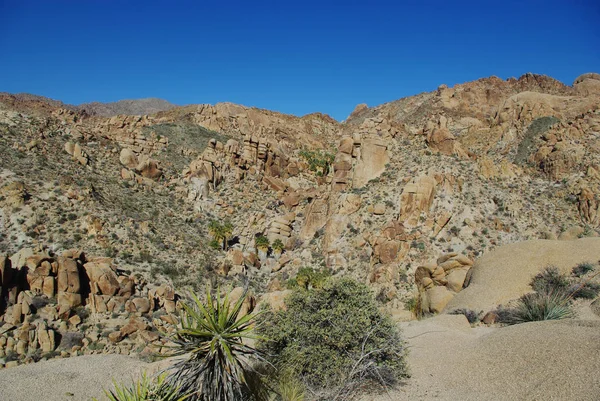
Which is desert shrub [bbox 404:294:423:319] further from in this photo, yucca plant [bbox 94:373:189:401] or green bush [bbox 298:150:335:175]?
green bush [bbox 298:150:335:175]

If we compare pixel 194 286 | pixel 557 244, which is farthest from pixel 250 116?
pixel 557 244

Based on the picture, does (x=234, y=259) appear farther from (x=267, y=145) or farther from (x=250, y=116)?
(x=250, y=116)

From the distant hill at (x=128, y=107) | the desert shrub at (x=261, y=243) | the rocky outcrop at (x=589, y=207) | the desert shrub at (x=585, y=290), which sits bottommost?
the desert shrub at (x=585, y=290)

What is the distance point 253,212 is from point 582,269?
30.1 m

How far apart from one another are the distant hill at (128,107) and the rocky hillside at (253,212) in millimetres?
99383

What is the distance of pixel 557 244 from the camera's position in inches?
714

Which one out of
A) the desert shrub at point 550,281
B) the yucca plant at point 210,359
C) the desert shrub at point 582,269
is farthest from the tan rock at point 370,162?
the yucca plant at point 210,359

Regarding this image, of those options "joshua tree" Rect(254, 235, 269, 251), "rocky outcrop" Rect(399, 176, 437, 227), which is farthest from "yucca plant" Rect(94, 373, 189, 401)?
"joshua tree" Rect(254, 235, 269, 251)

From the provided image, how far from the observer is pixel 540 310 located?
12891mm

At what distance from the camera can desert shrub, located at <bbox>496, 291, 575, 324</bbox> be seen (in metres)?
12.5

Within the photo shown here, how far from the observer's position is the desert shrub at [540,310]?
1251 cm

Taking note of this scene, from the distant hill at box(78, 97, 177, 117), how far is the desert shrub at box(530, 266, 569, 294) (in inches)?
5553

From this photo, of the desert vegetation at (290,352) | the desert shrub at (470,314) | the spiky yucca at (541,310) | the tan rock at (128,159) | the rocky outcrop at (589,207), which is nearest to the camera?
the desert vegetation at (290,352)

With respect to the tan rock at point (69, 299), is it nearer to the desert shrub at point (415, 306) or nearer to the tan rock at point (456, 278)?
the desert shrub at point (415, 306)
